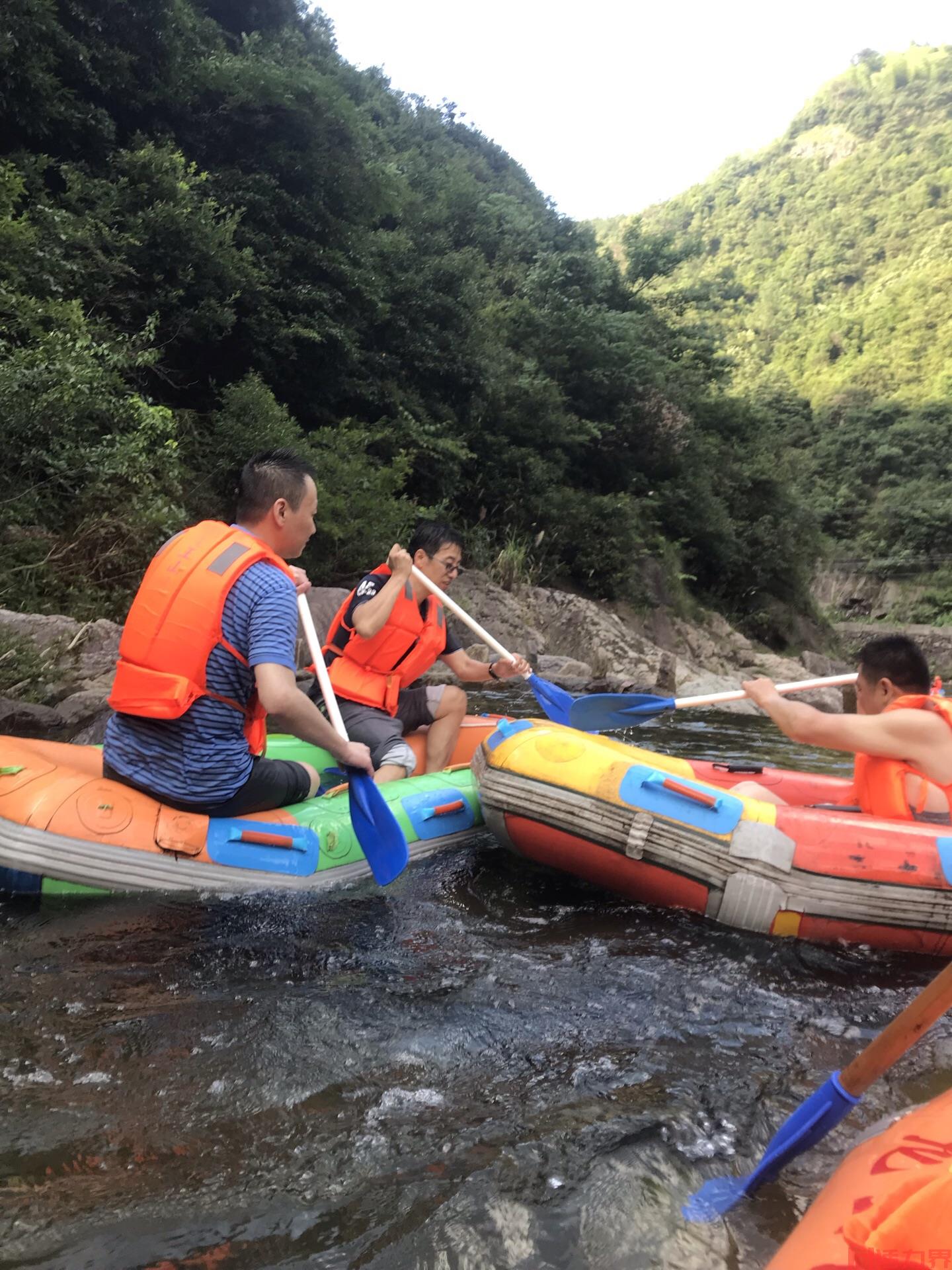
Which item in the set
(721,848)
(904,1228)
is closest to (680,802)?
(721,848)

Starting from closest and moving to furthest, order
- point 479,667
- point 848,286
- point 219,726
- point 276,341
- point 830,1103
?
point 830,1103
point 219,726
point 479,667
point 276,341
point 848,286

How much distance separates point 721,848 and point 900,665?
3.14 ft

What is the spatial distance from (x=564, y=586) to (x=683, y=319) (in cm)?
997

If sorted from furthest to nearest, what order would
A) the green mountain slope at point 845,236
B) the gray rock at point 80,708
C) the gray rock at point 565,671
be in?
the green mountain slope at point 845,236
the gray rock at point 565,671
the gray rock at point 80,708

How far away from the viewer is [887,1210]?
1.17 metres

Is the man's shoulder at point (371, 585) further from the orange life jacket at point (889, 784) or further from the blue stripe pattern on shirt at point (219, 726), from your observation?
the orange life jacket at point (889, 784)

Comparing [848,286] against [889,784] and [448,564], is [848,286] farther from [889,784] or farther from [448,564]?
[889,784]

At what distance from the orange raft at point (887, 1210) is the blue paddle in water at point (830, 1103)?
0.07 meters

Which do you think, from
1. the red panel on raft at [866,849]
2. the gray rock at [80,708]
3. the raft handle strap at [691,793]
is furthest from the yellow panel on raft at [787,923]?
the gray rock at [80,708]

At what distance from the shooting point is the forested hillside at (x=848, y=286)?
97.9 ft

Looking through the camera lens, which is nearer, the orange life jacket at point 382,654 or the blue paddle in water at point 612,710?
the orange life jacket at point 382,654

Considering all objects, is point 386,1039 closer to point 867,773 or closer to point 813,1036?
point 813,1036

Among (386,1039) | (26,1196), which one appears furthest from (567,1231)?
(26,1196)

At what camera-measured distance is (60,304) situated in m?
7.26
